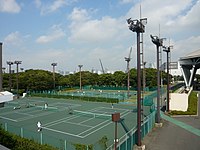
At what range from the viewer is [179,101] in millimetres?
26531

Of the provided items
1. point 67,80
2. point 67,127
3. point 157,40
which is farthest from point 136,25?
point 67,80

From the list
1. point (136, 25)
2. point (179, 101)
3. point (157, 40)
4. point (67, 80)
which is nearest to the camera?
point (136, 25)

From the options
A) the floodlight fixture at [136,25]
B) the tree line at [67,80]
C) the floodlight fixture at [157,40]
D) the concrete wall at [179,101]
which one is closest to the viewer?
the floodlight fixture at [136,25]

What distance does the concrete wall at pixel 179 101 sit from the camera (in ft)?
86.4

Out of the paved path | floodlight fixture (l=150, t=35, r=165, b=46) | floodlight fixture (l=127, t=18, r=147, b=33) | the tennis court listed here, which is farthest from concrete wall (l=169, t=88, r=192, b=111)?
floodlight fixture (l=127, t=18, r=147, b=33)

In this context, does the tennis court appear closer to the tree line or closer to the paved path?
the paved path

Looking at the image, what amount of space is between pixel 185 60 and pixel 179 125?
34.1 metres

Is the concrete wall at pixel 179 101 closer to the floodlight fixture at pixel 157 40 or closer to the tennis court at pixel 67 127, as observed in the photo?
the tennis court at pixel 67 127

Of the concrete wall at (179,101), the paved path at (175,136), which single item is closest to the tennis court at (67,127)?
the paved path at (175,136)

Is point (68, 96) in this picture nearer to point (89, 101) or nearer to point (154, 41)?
point (89, 101)

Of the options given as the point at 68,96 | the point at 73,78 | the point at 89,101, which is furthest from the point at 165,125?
the point at 73,78

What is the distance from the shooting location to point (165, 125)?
2044 centimetres

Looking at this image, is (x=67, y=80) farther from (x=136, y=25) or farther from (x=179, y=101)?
(x=136, y=25)

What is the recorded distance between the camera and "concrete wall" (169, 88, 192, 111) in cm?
2634
